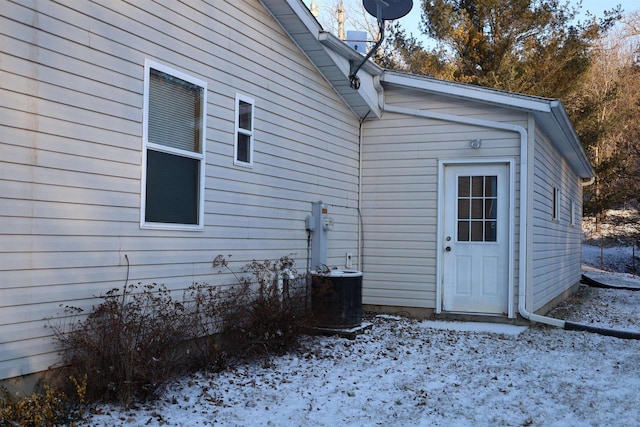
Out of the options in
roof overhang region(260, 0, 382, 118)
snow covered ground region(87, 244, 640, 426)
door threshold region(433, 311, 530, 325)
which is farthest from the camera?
door threshold region(433, 311, 530, 325)

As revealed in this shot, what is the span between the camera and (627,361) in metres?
6.03

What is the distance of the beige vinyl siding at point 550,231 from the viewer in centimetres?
839

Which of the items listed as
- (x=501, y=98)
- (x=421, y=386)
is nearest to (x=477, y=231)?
(x=501, y=98)

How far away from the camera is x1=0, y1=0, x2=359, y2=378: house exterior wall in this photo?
376cm

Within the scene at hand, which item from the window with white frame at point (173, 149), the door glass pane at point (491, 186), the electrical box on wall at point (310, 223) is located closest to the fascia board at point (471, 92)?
the door glass pane at point (491, 186)

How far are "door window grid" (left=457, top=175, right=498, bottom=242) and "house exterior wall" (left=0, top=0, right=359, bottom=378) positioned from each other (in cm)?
271

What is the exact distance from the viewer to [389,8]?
727 cm

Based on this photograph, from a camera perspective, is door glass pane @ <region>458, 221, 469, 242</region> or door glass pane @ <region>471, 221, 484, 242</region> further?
door glass pane @ <region>458, 221, 469, 242</region>

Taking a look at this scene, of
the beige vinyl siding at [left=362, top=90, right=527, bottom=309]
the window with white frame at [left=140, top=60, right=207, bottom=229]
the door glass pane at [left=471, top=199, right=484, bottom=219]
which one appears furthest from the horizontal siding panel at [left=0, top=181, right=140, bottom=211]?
the door glass pane at [left=471, top=199, right=484, bottom=219]

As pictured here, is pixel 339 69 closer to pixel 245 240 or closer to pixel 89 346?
pixel 245 240

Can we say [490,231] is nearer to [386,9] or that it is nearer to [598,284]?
[386,9]

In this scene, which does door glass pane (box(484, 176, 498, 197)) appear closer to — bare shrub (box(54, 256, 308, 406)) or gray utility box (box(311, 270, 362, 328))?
gray utility box (box(311, 270, 362, 328))

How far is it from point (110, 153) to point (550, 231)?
7702 mm

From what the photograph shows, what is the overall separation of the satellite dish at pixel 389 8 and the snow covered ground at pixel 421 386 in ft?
12.8
